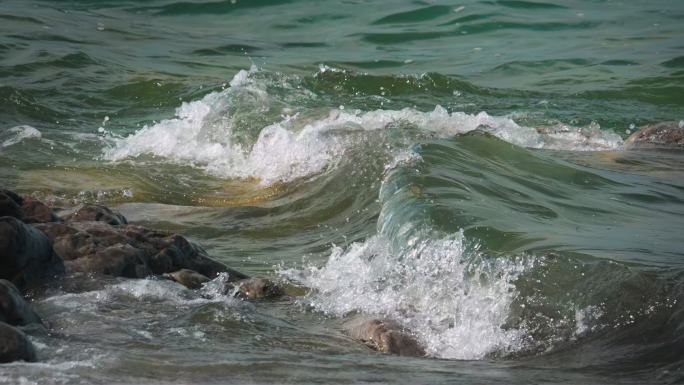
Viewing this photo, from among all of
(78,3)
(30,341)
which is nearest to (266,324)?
(30,341)

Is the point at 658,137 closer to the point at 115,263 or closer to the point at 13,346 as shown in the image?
the point at 115,263

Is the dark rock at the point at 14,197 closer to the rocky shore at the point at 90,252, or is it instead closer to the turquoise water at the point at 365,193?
the rocky shore at the point at 90,252

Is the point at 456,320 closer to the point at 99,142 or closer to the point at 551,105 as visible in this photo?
the point at 99,142

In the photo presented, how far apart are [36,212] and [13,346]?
2.12 m

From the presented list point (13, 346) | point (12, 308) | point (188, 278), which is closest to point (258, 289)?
point (188, 278)

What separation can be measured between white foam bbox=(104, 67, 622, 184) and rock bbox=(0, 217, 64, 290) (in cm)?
469

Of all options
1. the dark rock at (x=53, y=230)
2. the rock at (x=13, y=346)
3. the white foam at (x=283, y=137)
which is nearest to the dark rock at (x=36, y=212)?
the dark rock at (x=53, y=230)

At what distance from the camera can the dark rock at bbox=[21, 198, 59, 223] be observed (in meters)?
6.43

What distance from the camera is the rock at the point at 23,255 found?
18.5ft

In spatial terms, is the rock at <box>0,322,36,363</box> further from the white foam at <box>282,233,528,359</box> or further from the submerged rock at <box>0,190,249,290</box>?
the white foam at <box>282,233,528,359</box>

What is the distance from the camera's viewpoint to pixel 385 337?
18.3 feet

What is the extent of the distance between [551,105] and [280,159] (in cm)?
544

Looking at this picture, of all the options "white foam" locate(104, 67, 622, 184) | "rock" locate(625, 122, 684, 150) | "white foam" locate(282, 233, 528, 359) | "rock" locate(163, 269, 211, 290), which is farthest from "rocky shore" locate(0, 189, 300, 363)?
"rock" locate(625, 122, 684, 150)

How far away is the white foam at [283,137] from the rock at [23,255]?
4.69 metres
